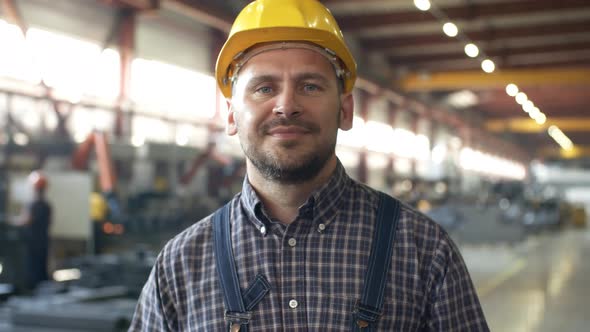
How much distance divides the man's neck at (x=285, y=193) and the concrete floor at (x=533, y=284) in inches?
193

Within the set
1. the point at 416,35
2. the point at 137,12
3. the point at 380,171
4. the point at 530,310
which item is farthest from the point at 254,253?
the point at 380,171

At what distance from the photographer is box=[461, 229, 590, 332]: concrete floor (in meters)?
6.16

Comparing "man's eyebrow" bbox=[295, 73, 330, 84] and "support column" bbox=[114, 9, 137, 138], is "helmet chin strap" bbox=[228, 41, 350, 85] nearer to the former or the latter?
"man's eyebrow" bbox=[295, 73, 330, 84]

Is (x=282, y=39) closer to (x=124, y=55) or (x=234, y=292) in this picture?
A: (x=234, y=292)

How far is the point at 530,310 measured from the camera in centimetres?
664

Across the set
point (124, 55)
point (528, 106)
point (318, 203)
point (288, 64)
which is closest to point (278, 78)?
point (288, 64)

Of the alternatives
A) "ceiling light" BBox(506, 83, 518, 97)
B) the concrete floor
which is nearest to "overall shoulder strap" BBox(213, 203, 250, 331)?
the concrete floor

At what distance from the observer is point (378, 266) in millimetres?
1349

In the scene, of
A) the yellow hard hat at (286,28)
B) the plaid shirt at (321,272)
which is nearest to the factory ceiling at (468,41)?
the yellow hard hat at (286,28)

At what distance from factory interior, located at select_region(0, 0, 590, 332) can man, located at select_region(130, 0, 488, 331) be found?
2.47 metres

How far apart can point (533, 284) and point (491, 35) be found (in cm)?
693

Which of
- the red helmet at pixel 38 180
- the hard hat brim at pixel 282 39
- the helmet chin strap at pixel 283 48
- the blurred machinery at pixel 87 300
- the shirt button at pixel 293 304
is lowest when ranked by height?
the blurred machinery at pixel 87 300

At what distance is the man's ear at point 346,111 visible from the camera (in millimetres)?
1536

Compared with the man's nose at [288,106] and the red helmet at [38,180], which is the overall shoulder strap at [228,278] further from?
the red helmet at [38,180]
